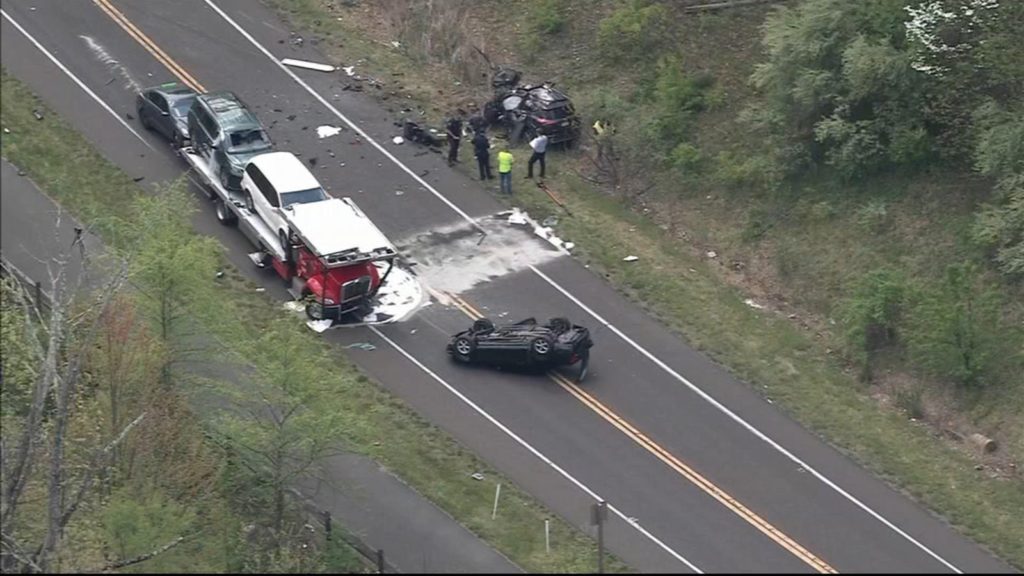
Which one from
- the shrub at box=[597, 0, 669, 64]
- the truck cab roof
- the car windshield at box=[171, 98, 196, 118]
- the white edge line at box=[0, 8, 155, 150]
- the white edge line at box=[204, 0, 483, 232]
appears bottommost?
the white edge line at box=[0, 8, 155, 150]

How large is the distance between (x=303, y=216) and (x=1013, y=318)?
1544 cm

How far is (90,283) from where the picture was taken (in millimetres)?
37906

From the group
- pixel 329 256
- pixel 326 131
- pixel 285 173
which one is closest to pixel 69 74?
pixel 326 131

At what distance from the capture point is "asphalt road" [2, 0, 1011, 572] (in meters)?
32.8

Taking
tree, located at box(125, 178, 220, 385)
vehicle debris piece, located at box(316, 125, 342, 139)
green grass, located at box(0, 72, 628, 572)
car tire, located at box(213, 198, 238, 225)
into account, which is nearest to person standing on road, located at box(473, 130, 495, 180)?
vehicle debris piece, located at box(316, 125, 342, 139)

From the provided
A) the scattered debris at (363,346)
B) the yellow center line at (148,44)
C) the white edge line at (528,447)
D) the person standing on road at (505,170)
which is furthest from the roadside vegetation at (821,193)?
the scattered debris at (363,346)

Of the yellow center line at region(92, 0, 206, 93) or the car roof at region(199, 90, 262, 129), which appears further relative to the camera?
the yellow center line at region(92, 0, 206, 93)

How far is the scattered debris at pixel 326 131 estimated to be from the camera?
45.4 meters

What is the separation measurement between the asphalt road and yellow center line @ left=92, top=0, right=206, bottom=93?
0.40 feet

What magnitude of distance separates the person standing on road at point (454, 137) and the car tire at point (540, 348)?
9294 mm

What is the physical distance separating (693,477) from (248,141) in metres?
14.1

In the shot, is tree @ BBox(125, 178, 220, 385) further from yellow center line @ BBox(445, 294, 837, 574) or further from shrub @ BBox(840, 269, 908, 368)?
shrub @ BBox(840, 269, 908, 368)

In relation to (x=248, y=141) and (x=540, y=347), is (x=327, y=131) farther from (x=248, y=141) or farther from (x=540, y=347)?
(x=540, y=347)

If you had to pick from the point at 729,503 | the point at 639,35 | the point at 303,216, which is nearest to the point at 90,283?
the point at 303,216
